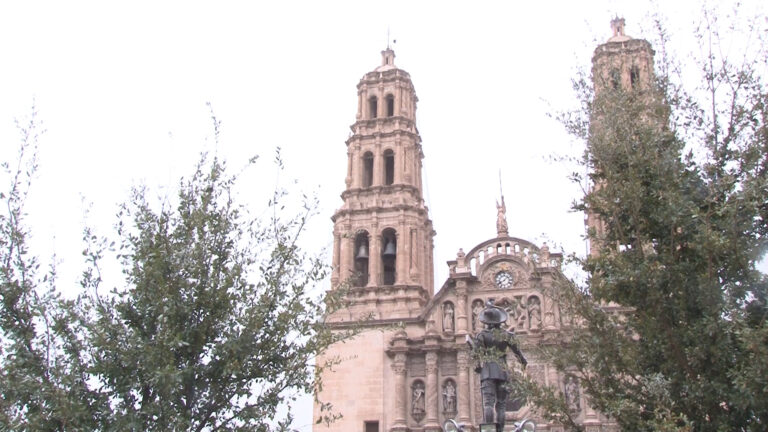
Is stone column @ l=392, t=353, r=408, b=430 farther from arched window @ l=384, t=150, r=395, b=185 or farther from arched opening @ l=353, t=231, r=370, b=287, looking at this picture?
arched window @ l=384, t=150, r=395, b=185

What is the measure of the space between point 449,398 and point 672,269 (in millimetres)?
17255

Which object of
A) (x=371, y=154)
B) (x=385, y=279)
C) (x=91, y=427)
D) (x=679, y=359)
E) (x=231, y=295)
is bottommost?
(x=91, y=427)

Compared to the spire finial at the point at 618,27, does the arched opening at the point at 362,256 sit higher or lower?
lower

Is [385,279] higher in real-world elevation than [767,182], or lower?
higher

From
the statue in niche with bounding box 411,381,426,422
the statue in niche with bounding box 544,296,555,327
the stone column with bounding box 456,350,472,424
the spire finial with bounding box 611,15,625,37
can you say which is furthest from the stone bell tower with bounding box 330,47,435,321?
the spire finial with bounding box 611,15,625,37

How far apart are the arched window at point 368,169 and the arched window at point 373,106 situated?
6.27 feet

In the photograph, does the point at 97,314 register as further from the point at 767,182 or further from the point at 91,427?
the point at 767,182

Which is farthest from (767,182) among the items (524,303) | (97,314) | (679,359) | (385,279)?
(385,279)

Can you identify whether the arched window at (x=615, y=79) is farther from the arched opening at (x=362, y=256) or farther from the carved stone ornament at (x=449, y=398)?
the arched opening at (x=362, y=256)

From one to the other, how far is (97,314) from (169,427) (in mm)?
1786

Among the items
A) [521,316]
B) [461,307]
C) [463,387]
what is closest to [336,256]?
[461,307]

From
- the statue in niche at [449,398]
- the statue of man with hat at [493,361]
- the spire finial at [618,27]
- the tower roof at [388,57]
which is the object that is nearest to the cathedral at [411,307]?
the statue in niche at [449,398]

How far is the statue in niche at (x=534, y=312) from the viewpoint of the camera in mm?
26266

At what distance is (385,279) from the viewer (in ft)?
97.0
